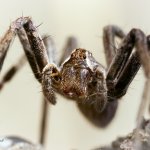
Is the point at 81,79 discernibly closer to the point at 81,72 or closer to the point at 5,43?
the point at 81,72

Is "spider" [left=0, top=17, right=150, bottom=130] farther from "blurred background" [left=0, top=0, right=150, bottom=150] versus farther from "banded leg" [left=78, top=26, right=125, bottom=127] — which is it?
"blurred background" [left=0, top=0, right=150, bottom=150]

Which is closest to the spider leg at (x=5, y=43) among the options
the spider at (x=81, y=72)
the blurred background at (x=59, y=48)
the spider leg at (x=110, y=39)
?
the spider at (x=81, y=72)

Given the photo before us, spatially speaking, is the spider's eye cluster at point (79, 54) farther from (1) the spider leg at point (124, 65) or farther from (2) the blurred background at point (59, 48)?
(2) the blurred background at point (59, 48)

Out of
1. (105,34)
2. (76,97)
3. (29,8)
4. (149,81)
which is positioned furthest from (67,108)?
(149,81)

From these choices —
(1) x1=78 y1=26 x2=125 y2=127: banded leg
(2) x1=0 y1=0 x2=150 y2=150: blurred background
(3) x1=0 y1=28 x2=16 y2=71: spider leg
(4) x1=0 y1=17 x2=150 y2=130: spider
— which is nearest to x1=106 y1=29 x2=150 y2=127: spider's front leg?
(4) x1=0 y1=17 x2=150 y2=130: spider

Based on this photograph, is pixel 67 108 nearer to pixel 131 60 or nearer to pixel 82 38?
pixel 82 38
